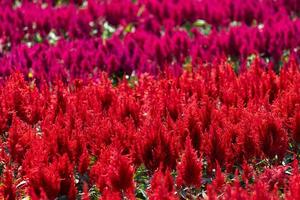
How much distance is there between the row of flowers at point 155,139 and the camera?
3.54m

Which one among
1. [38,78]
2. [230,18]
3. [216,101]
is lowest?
[216,101]

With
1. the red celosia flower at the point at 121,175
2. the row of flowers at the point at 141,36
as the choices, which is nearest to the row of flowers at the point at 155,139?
the red celosia flower at the point at 121,175

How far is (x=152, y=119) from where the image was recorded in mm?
4242

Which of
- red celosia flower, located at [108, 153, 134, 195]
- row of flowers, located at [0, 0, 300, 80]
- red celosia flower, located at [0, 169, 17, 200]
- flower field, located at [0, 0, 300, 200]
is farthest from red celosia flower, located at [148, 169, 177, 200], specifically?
row of flowers, located at [0, 0, 300, 80]

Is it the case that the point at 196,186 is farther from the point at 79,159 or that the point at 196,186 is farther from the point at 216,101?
the point at 216,101

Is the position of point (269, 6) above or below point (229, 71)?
above

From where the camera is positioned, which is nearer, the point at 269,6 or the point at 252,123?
the point at 252,123

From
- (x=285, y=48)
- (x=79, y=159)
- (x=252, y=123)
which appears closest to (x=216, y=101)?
(x=252, y=123)

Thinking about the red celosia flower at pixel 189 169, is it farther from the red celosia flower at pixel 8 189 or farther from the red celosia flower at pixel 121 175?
the red celosia flower at pixel 8 189

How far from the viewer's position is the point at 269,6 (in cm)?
790

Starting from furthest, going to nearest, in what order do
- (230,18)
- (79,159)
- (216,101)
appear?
(230,18)
(216,101)
(79,159)

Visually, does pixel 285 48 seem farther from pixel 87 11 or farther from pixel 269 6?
pixel 87 11

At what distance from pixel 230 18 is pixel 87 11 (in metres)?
1.40

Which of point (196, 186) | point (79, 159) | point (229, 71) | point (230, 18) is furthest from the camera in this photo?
point (230, 18)
